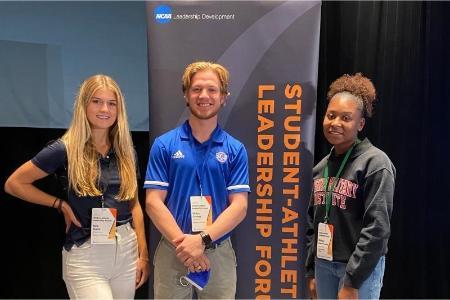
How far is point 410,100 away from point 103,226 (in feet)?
7.59

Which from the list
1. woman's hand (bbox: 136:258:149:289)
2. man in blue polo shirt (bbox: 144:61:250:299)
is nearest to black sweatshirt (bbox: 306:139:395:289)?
man in blue polo shirt (bbox: 144:61:250:299)

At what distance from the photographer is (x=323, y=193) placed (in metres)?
1.93

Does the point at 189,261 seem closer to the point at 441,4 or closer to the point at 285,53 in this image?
the point at 285,53

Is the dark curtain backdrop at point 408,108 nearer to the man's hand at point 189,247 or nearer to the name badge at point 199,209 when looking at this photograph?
the name badge at point 199,209

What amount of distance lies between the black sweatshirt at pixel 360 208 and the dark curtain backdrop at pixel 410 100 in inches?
46.3

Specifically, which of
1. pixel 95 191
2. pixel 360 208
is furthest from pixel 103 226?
pixel 360 208

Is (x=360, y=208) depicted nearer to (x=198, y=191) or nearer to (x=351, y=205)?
(x=351, y=205)

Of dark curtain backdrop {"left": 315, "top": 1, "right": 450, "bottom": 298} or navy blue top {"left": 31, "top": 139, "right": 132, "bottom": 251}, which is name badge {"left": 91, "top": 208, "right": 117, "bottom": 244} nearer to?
navy blue top {"left": 31, "top": 139, "right": 132, "bottom": 251}

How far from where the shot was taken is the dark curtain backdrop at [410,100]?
2.89 meters

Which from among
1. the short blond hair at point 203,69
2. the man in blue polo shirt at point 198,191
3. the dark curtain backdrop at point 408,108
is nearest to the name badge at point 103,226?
the man in blue polo shirt at point 198,191

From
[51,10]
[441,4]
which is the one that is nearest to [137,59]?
[51,10]

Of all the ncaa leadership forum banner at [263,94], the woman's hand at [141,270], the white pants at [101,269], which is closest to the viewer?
the white pants at [101,269]

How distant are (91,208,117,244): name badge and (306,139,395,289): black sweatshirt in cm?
99

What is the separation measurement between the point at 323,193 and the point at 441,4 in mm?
1921
